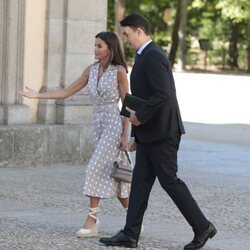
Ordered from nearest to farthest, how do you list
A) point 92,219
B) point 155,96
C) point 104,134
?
point 155,96, point 92,219, point 104,134

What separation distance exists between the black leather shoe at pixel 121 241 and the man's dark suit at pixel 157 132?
247mm

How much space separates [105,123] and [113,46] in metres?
0.65

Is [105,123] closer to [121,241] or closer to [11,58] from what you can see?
[121,241]

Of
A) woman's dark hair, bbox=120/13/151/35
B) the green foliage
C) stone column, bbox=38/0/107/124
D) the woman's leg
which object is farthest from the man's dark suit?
the green foliage

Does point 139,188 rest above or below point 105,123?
below

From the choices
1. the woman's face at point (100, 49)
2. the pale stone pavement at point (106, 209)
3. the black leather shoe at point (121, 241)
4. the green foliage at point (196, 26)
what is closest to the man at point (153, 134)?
the black leather shoe at point (121, 241)

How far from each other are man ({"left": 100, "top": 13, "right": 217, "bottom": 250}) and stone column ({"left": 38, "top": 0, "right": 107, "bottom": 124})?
5887mm

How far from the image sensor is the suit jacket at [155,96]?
782cm

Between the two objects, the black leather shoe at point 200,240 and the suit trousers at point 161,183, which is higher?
the suit trousers at point 161,183

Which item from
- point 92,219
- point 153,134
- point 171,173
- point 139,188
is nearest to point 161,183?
point 171,173

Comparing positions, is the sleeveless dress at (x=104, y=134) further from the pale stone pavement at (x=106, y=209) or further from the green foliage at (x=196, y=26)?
the green foliage at (x=196, y=26)

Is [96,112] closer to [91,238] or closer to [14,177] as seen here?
[91,238]

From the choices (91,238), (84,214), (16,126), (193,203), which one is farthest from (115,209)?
(16,126)

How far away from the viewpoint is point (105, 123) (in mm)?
8758
